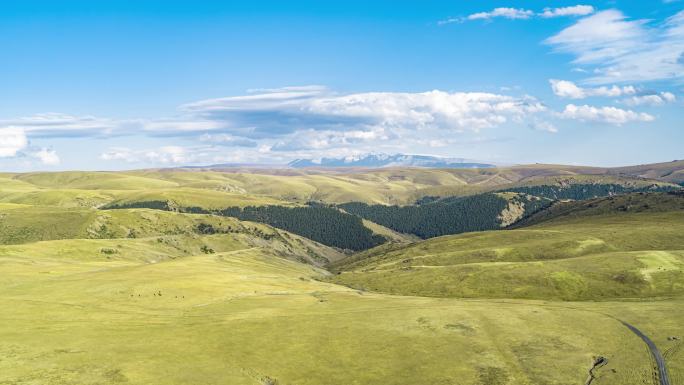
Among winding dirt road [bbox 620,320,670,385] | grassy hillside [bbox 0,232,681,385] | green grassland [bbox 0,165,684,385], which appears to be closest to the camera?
winding dirt road [bbox 620,320,670,385]

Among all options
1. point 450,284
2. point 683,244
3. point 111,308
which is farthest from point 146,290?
point 683,244

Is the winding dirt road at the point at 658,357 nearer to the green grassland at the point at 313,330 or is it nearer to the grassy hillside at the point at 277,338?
the green grassland at the point at 313,330

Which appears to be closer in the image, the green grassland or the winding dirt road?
the winding dirt road

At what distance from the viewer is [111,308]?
9088cm

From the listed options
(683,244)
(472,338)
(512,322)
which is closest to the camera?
(472,338)

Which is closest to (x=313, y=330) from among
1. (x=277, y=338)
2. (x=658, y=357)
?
(x=277, y=338)

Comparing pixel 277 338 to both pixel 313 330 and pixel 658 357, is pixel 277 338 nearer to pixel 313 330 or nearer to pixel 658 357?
pixel 313 330

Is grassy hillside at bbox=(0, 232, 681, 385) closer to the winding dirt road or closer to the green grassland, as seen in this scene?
the green grassland

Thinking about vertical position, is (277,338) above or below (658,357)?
below

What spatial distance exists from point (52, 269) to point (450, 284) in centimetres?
11390

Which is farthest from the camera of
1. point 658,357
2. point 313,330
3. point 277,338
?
point 313,330

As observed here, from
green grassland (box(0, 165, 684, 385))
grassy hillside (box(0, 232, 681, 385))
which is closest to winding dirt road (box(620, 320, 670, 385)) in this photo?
green grassland (box(0, 165, 684, 385))

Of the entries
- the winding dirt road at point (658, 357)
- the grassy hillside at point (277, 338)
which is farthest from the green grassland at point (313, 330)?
the winding dirt road at point (658, 357)

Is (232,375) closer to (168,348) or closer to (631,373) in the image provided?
(168,348)
